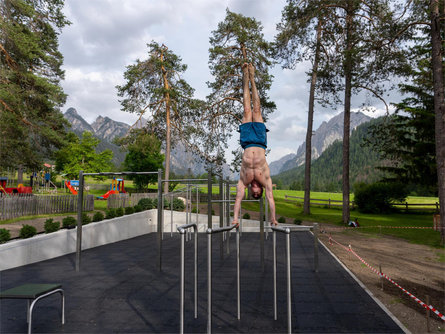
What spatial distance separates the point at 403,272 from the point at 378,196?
64.2ft

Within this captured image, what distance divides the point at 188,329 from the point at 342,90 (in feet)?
51.5

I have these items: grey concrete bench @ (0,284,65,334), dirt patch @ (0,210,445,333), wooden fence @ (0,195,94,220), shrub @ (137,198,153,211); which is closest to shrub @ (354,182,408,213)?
dirt patch @ (0,210,445,333)

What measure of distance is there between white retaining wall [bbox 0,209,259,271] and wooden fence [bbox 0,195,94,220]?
16.2 ft


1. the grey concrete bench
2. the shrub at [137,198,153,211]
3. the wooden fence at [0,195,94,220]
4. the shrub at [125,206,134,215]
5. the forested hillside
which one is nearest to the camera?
the grey concrete bench

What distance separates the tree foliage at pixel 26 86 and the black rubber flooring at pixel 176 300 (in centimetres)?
884

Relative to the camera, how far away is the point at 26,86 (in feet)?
47.0

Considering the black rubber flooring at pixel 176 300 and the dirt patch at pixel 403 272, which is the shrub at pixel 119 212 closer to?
the dirt patch at pixel 403 272

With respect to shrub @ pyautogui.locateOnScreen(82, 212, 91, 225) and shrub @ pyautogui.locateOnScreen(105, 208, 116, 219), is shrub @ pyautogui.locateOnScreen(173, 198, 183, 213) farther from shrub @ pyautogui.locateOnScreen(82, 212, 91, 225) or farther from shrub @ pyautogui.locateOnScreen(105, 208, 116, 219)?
shrub @ pyautogui.locateOnScreen(82, 212, 91, 225)

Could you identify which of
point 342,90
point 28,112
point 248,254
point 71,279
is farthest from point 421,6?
point 28,112

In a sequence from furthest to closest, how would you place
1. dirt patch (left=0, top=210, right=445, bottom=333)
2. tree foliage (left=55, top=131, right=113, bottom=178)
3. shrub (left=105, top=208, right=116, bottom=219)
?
tree foliage (left=55, top=131, right=113, bottom=178), shrub (left=105, top=208, right=116, bottom=219), dirt patch (left=0, top=210, right=445, bottom=333)

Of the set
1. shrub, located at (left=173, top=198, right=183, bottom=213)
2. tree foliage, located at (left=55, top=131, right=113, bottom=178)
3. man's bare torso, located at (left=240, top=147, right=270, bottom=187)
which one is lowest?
shrub, located at (left=173, top=198, right=183, bottom=213)

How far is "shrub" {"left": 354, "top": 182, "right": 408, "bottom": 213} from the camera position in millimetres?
23172

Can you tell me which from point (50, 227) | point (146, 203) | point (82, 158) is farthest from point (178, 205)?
point (82, 158)

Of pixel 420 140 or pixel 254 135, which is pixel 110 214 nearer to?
pixel 254 135
